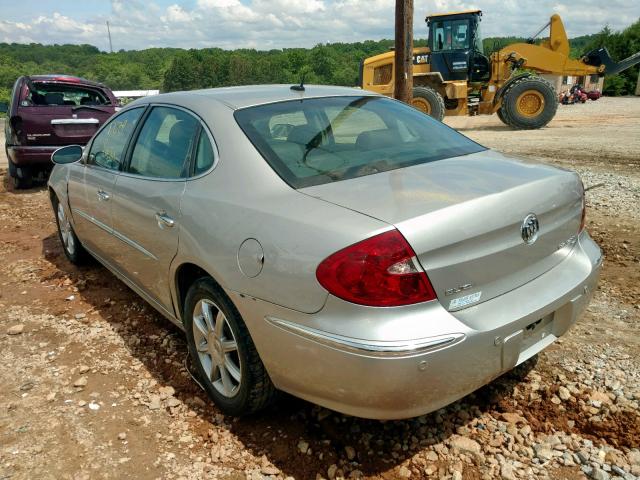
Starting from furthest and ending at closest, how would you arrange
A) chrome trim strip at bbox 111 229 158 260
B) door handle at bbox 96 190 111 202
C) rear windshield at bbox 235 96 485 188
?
door handle at bbox 96 190 111 202, chrome trim strip at bbox 111 229 158 260, rear windshield at bbox 235 96 485 188

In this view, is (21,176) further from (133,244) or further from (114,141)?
(133,244)

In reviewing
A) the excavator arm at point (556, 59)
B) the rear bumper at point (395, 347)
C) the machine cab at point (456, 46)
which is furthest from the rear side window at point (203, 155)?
the excavator arm at point (556, 59)

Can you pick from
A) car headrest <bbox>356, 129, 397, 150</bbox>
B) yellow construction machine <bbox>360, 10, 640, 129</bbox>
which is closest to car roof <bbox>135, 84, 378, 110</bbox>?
car headrest <bbox>356, 129, 397, 150</bbox>

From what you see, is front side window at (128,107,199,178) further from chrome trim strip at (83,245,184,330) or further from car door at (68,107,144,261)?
chrome trim strip at (83,245,184,330)

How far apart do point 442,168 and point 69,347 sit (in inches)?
105

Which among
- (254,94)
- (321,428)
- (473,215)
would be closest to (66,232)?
(254,94)

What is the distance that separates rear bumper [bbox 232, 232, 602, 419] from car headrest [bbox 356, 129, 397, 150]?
108cm

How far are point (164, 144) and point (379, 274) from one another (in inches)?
71.8

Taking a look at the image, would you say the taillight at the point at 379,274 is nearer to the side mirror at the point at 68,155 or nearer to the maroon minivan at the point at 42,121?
the side mirror at the point at 68,155

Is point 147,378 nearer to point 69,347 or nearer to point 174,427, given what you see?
point 174,427

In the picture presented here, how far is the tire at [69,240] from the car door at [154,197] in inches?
59.1

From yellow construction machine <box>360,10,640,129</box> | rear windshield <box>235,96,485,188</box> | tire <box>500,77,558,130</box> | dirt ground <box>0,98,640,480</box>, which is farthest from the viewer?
yellow construction machine <box>360,10,640,129</box>

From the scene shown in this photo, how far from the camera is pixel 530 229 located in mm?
2262

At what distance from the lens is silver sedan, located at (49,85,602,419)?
196 cm
